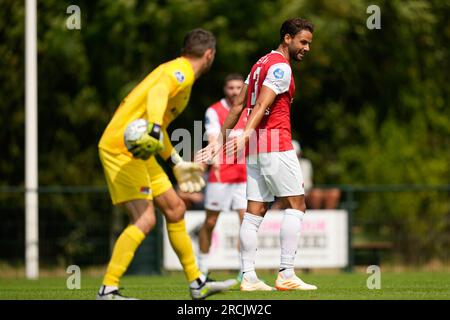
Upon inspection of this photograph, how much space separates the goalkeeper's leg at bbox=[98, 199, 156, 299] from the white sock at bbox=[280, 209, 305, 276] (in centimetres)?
175

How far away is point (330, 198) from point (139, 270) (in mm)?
3837

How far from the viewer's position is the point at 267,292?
32.9 feet

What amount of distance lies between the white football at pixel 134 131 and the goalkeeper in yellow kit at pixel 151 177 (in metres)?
0.14

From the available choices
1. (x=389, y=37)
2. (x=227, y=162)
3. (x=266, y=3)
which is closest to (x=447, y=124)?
(x=389, y=37)

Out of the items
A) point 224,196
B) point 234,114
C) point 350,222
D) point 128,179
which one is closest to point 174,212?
point 128,179

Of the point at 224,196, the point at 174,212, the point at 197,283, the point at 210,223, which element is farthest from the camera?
the point at 210,223

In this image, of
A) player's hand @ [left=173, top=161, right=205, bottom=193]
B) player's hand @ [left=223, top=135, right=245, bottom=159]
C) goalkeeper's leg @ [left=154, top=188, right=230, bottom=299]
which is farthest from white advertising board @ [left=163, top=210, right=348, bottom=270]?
player's hand @ [left=173, top=161, right=205, bottom=193]

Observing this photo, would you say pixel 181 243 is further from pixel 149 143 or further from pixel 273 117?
pixel 273 117

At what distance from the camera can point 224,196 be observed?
13.7m

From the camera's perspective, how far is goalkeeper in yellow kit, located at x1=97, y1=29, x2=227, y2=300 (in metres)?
8.88

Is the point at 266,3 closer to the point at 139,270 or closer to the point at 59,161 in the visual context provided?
the point at 59,161

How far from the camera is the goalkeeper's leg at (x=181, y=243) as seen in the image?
29.4 ft

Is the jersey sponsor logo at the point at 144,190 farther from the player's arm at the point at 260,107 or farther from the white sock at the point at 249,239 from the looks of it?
the white sock at the point at 249,239

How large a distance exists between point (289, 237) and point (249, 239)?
1.33 ft
